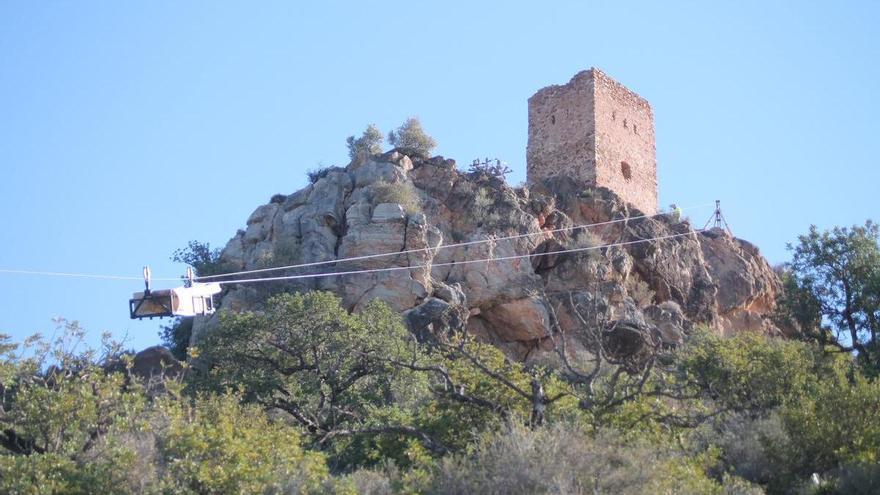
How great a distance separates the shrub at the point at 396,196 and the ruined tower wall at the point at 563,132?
5.32 metres

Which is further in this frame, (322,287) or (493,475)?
(322,287)

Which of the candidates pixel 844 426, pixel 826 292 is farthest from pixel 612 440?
pixel 826 292

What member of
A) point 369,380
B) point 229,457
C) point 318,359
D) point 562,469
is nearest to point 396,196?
point 318,359

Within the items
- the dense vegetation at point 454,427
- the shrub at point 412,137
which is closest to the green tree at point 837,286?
the dense vegetation at point 454,427

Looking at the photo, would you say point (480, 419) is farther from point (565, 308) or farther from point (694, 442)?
point (565, 308)

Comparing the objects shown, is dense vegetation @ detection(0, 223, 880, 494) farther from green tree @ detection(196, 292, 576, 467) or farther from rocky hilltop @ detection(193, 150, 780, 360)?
rocky hilltop @ detection(193, 150, 780, 360)

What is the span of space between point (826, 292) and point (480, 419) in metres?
13.6

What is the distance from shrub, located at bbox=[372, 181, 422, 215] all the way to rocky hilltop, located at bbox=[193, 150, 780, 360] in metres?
0.04

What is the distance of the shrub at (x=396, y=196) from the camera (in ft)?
107

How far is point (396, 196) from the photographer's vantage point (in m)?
32.8

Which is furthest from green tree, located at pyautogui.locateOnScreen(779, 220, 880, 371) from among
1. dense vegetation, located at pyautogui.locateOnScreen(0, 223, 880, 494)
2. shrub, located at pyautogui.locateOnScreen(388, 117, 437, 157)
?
shrub, located at pyautogui.locateOnScreen(388, 117, 437, 157)

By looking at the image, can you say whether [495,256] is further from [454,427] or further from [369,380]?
[454,427]

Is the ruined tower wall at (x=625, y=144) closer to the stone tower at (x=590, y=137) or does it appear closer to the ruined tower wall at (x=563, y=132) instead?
the stone tower at (x=590, y=137)

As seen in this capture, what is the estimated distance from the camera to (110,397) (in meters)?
18.7
